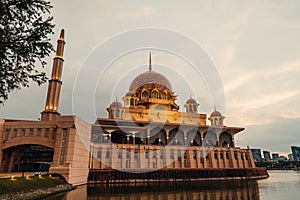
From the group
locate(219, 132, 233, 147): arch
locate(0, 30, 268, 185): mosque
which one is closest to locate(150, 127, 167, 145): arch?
locate(0, 30, 268, 185): mosque

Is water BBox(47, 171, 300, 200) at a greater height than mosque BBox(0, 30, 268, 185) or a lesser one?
lesser

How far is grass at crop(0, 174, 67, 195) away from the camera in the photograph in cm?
1466

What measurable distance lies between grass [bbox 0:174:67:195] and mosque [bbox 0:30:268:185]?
1.86m

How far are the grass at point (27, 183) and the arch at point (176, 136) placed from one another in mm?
32533

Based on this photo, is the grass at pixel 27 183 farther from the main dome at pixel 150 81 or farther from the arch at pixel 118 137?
the main dome at pixel 150 81

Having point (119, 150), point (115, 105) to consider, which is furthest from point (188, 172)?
point (115, 105)

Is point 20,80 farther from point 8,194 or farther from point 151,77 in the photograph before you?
point 151,77

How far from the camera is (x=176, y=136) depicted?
5175cm

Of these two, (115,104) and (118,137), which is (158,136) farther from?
(115,104)

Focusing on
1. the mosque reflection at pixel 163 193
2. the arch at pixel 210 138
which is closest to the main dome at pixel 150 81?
the arch at pixel 210 138

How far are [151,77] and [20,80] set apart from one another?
166 feet

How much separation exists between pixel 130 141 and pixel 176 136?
11.5m

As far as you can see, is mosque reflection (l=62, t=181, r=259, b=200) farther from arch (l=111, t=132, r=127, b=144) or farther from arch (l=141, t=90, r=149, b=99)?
arch (l=141, t=90, r=149, b=99)

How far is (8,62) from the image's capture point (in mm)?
12062
